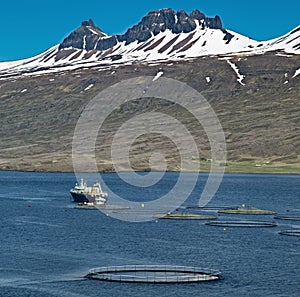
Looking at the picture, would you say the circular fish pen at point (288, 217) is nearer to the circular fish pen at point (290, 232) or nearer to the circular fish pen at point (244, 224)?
the circular fish pen at point (244, 224)

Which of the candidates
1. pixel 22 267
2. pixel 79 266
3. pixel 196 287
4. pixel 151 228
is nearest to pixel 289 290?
pixel 196 287

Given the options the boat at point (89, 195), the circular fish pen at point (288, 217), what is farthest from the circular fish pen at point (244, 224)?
the boat at point (89, 195)

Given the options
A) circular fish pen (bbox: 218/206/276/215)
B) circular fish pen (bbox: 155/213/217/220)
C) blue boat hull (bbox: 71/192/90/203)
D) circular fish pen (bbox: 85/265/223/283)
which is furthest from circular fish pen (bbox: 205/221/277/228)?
blue boat hull (bbox: 71/192/90/203)

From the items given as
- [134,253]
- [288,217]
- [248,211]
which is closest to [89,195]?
[248,211]

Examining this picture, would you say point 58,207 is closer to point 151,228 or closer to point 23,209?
point 23,209

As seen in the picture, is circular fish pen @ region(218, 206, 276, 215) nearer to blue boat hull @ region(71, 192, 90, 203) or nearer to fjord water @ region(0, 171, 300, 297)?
fjord water @ region(0, 171, 300, 297)
